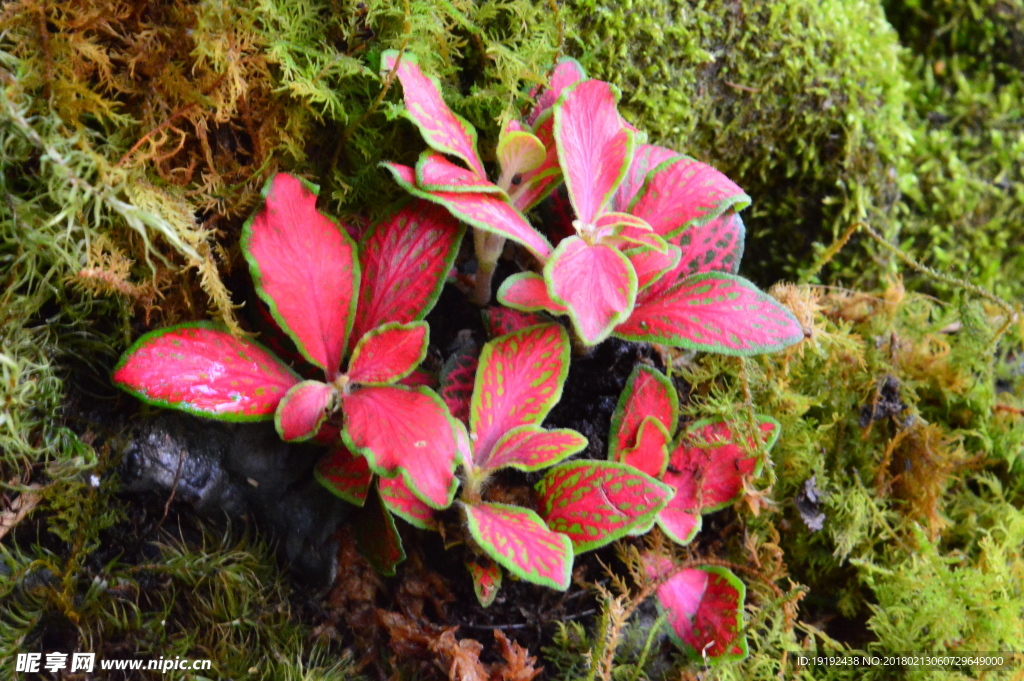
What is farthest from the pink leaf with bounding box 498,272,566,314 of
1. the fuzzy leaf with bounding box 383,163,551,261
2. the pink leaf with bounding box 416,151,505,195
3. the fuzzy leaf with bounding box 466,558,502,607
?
the fuzzy leaf with bounding box 466,558,502,607

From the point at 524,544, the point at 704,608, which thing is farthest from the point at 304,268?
the point at 704,608

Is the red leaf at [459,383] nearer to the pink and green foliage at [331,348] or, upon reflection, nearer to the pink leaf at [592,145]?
the pink and green foliage at [331,348]

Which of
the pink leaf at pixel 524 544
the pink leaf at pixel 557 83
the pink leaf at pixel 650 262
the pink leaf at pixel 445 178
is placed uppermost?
the pink leaf at pixel 557 83

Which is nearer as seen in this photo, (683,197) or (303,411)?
(303,411)

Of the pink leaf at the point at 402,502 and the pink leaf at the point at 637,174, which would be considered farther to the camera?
the pink leaf at the point at 637,174

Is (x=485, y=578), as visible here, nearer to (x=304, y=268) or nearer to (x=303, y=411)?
(x=303, y=411)

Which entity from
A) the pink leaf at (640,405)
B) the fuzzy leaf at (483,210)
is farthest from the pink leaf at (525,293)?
the pink leaf at (640,405)

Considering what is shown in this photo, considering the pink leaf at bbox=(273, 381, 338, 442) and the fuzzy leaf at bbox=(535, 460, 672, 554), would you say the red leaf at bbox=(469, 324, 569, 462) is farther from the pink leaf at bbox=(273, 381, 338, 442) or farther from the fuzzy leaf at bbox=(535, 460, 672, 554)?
the pink leaf at bbox=(273, 381, 338, 442)
